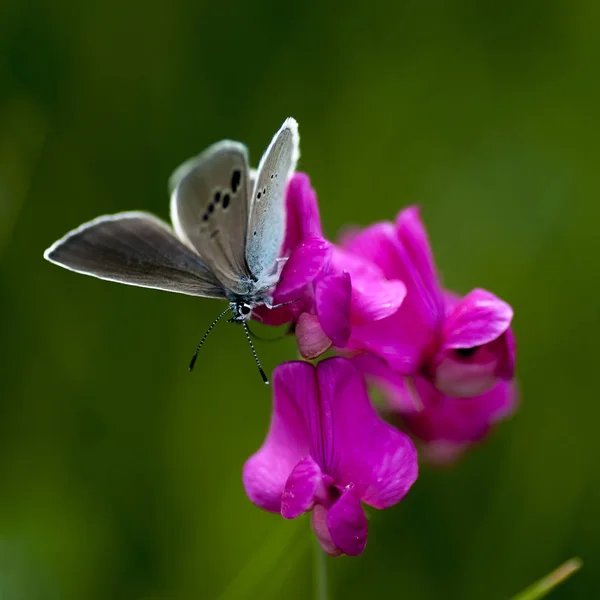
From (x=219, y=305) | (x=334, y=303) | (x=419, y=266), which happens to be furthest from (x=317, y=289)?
(x=219, y=305)

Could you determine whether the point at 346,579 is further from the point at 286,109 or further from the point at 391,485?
the point at 286,109

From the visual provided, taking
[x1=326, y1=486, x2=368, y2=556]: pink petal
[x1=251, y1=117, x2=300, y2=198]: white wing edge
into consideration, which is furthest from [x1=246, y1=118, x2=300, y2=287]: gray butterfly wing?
[x1=326, y1=486, x2=368, y2=556]: pink petal

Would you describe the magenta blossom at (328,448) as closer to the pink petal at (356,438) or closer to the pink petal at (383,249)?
the pink petal at (356,438)

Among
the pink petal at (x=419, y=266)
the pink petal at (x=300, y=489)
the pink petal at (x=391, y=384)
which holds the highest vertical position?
the pink petal at (x=419, y=266)

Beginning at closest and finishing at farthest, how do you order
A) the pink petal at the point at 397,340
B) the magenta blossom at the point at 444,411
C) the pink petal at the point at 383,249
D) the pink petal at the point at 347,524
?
the pink petal at the point at 347,524 < the pink petal at the point at 397,340 < the pink petal at the point at 383,249 < the magenta blossom at the point at 444,411

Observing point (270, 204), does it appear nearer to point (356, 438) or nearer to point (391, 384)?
point (356, 438)

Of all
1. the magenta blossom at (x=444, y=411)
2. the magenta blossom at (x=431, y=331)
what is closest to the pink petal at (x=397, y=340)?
the magenta blossom at (x=431, y=331)

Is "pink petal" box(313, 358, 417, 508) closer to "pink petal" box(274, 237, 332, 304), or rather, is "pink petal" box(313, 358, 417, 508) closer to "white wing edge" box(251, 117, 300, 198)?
"pink petal" box(274, 237, 332, 304)
